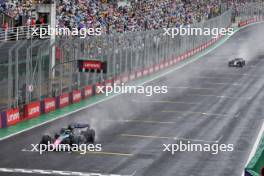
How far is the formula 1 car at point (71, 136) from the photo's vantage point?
3162cm

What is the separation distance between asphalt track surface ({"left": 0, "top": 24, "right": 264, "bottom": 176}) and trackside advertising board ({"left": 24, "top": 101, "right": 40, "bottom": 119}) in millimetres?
1699

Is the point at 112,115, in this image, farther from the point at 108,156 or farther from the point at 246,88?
the point at 246,88

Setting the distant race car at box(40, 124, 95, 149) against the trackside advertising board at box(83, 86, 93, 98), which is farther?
the trackside advertising board at box(83, 86, 93, 98)

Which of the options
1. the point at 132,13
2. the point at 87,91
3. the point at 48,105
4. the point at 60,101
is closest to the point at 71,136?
the point at 48,105

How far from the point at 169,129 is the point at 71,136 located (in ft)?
28.9

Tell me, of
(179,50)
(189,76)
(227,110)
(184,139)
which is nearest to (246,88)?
(189,76)

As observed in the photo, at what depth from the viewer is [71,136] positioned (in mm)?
31625

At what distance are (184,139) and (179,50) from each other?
139 ft

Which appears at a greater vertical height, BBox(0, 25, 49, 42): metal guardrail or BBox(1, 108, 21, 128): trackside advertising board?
BBox(0, 25, 49, 42): metal guardrail

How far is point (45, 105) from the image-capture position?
43250 mm

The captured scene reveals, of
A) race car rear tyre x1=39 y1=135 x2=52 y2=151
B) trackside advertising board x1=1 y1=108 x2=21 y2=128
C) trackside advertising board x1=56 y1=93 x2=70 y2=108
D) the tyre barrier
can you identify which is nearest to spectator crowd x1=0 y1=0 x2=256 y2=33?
the tyre barrier

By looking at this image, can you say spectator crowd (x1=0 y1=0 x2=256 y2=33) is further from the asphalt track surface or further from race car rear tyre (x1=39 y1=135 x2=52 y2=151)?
race car rear tyre (x1=39 y1=135 x2=52 y2=151)

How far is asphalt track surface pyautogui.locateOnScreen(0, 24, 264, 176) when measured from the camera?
29422 millimetres

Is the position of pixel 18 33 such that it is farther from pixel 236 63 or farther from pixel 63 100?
pixel 236 63
